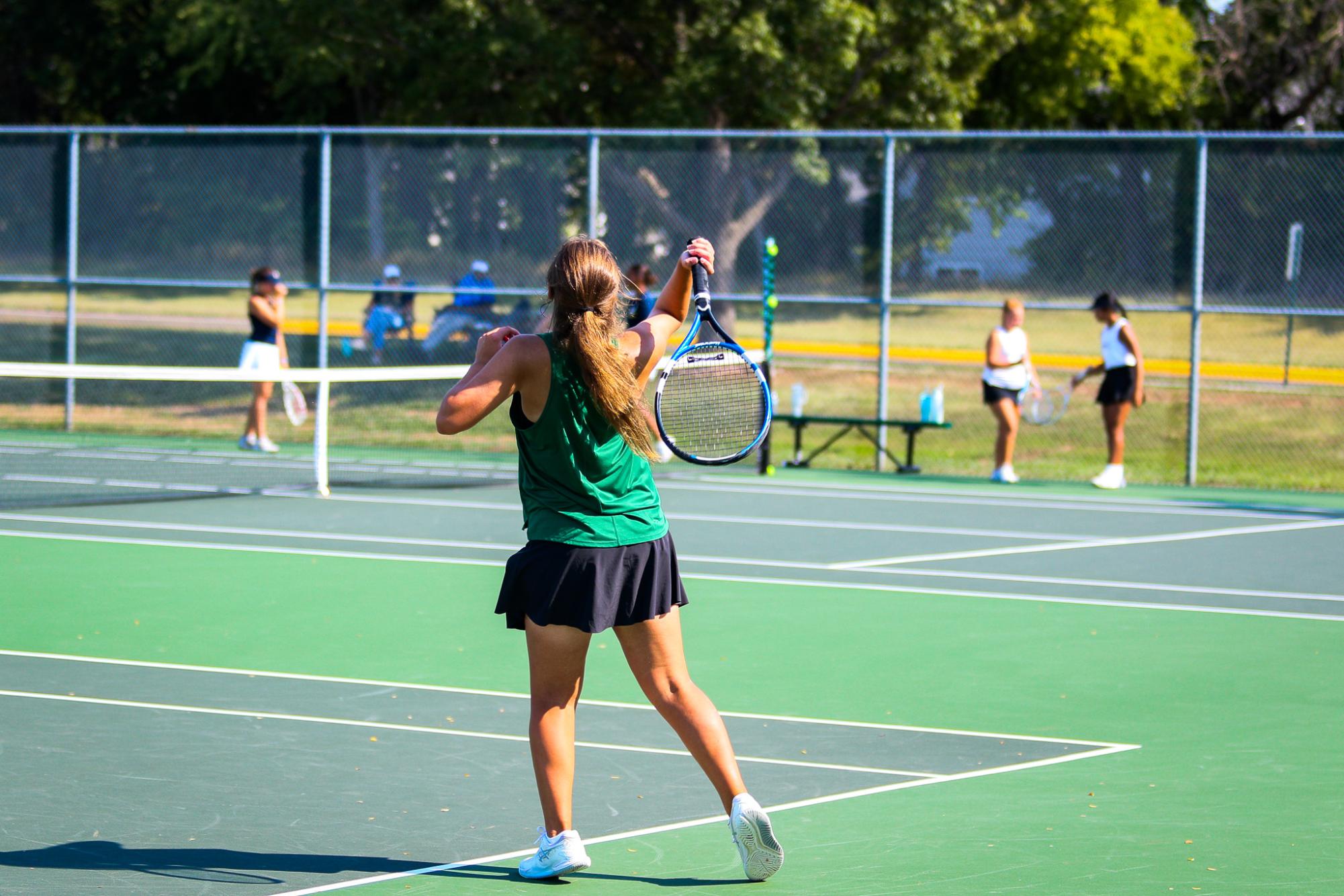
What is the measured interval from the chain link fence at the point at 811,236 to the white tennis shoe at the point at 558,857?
39.2 ft

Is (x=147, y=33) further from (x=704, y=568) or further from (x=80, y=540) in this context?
(x=704, y=568)

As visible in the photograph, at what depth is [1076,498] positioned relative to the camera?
48.9 ft

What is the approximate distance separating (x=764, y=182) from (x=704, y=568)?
8511 millimetres

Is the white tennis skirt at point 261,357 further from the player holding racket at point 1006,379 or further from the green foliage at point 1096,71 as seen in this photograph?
the green foliage at point 1096,71

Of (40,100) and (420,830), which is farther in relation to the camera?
(40,100)

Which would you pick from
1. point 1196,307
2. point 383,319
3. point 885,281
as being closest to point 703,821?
point 1196,307

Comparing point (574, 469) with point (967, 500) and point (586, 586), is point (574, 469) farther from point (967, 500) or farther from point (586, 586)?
point (967, 500)

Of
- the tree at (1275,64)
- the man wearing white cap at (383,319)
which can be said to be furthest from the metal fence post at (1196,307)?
the tree at (1275,64)

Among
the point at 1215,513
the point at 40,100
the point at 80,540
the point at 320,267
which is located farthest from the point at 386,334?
the point at 40,100

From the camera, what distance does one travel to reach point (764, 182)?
18297mm

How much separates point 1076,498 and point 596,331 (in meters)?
10.9

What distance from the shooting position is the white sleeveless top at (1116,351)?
15.2 m

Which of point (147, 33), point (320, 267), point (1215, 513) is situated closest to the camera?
point (1215, 513)

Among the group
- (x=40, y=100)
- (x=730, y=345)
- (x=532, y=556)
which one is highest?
(x=40, y=100)
